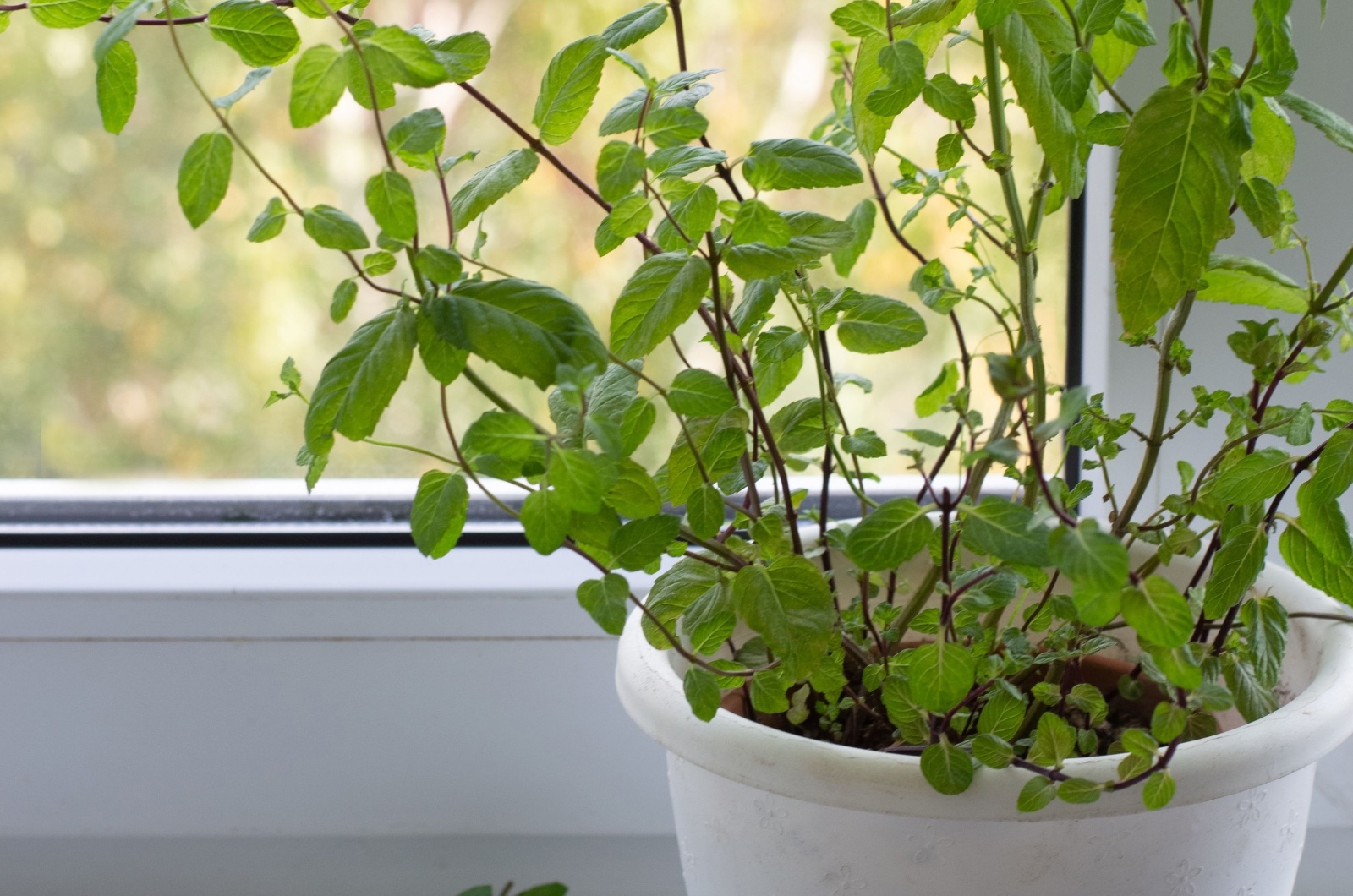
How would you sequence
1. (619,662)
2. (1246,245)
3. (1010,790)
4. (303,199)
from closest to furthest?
(1010,790), (619,662), (1246,245), (303,199)

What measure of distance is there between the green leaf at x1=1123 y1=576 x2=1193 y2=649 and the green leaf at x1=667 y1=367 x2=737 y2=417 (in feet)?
0.47

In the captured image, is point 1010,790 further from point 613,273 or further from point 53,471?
point 53,471

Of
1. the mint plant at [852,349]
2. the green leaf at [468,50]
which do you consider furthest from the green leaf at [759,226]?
the green leaf at [468,50]

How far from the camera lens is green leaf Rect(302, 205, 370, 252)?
33 cm

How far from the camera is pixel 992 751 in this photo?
39 centimetres

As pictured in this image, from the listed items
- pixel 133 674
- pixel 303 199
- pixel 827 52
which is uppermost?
pixel 827 52

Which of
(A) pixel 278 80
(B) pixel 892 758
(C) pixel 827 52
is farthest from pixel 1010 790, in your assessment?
(A) pixel 278 80

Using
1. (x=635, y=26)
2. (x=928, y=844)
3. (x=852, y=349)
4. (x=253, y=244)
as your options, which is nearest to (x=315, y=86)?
(x=635, y=26)

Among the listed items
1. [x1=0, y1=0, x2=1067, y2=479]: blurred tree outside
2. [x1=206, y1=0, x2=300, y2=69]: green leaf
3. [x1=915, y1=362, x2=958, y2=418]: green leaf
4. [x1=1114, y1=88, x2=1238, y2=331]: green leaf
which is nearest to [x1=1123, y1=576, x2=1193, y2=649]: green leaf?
[x1=1114, y1=88, x2=1238, y2=331]: green leaf

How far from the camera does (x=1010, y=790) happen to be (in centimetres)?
39

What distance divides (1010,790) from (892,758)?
1.6 inches

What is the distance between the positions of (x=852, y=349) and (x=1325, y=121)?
0.19 m

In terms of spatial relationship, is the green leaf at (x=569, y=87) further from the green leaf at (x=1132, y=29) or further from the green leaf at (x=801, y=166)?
the green leaf at (x=1132, y=29)

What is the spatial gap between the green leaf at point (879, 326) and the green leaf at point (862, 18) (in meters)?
0.11
